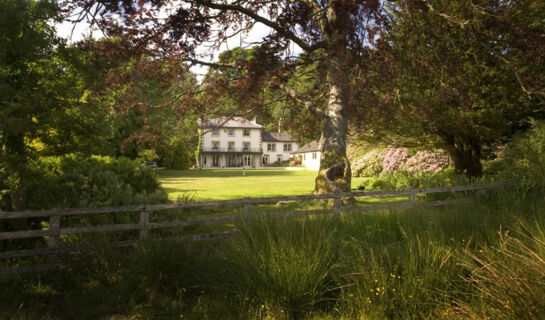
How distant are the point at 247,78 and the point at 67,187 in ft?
14.0

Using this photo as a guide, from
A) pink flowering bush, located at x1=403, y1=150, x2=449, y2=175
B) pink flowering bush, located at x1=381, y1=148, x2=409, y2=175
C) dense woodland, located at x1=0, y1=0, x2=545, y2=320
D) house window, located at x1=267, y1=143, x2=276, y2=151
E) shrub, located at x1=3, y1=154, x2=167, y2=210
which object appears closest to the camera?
dense woodland, located at x1=0, y1=0, x2=545, y2=320

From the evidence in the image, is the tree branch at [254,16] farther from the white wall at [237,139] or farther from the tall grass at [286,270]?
the white wall at [237,139]

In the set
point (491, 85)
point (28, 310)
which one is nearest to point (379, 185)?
point (491, 85)

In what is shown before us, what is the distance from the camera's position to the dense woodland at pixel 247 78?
4.99 meters

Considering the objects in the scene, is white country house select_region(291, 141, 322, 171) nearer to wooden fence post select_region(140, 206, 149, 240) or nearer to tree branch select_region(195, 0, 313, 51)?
tree branch select_region(195, 0, 313, 51)

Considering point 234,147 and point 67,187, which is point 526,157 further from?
point 234,147

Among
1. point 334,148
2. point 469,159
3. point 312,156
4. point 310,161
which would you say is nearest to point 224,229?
point 334,148

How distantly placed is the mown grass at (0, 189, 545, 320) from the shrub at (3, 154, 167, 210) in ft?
4.75

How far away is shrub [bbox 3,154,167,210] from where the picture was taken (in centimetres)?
571

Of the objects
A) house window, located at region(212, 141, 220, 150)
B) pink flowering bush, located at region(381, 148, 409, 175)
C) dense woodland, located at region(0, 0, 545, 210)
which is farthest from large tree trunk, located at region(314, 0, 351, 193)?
house window, located at region(212, 141, 220, 150)

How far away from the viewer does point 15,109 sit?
14.5 feet

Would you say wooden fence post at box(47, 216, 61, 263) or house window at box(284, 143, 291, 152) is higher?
house window at box(284, 143, 291, 152)

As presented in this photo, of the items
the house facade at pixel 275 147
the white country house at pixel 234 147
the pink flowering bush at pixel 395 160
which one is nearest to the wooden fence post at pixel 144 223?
the pink flowering bush at pixel 395 160

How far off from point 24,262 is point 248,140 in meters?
56.1
